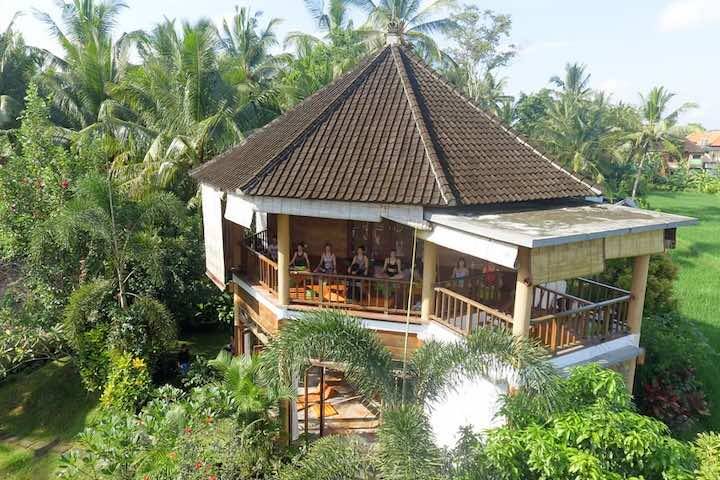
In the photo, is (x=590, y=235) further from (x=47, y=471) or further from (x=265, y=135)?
(x=47, y=471)

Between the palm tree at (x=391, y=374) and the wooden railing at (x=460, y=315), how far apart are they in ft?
4.34

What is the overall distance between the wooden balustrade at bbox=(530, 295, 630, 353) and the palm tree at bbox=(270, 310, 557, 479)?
1.38 m

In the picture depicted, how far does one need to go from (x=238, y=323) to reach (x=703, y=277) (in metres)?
22.0

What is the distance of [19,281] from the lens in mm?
13641

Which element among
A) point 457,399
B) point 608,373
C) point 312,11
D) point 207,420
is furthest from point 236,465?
point 312,11

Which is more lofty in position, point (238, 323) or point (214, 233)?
point (214, 233)

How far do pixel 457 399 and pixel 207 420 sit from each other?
4283 millimetres

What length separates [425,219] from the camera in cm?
881

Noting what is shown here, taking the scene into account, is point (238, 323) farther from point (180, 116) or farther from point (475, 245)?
point (180, 116)

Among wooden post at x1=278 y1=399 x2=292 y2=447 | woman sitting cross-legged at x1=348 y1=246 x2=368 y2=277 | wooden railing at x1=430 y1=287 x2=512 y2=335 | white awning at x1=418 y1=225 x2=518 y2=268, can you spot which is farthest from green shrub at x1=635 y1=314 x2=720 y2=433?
wooden post at x1=278 y1=399 x2=292 y2=447

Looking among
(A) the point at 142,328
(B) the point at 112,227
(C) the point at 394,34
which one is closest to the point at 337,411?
(A) the point at 142,328

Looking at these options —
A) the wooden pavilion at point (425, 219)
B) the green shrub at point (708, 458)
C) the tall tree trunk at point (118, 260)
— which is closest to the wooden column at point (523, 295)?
the wooden pavilion at point (425, 219)

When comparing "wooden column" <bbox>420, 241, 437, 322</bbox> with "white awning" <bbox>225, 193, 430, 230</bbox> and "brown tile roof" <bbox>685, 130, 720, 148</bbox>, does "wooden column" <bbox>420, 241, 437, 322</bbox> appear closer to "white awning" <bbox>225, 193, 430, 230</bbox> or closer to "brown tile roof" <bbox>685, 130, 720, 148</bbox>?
"white awning" <bbox>225, 193, 430, 230</bbox>

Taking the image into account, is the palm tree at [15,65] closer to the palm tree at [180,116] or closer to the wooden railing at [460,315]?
the palm tree at [180,116]
